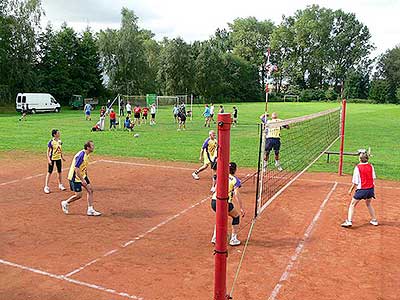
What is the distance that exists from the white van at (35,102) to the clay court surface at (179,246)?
36.9 m

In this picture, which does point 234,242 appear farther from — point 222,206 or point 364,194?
point 222,206

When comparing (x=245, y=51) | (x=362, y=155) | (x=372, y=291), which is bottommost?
(x=372, y=291)

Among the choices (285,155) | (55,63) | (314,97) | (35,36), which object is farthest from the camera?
(314,97)

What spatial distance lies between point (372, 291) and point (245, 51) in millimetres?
99785

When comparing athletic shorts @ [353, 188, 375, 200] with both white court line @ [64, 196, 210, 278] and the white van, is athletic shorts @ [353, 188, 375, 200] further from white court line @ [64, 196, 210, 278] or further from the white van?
the white van

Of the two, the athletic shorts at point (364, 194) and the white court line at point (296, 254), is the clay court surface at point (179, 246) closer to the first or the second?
the white court line at point (296, 254)

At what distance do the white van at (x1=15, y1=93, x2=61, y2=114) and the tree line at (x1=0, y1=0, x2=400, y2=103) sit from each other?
221 inches

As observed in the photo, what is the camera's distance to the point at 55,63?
5978 centimetres

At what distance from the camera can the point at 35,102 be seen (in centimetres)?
4841

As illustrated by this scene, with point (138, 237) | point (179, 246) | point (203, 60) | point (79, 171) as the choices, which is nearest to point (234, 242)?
point (179, 246)

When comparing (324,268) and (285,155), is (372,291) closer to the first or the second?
(324,268)

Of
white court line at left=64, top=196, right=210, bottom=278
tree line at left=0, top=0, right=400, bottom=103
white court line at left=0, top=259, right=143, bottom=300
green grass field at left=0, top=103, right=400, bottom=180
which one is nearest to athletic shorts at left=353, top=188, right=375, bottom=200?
white court line at left=64, top=196, right=210, bottom=278

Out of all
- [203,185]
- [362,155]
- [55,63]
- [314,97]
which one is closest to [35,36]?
[55,63]

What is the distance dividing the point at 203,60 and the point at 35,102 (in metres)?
39.0
